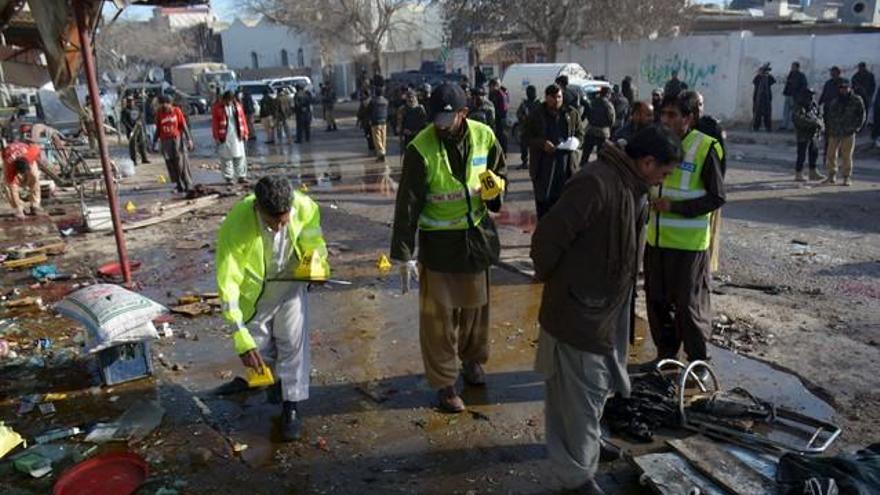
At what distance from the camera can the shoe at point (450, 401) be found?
173 inches

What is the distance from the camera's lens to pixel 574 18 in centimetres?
2619

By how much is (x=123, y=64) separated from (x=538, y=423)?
2809 cm

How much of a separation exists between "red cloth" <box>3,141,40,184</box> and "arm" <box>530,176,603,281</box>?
1046 centimetres

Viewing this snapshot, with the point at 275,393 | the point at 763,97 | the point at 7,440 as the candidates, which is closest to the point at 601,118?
the point at 275,393

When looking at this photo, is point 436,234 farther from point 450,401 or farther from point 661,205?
point 661,205

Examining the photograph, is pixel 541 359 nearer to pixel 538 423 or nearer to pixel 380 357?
pixel 538 423

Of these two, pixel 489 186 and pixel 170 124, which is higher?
pixel 170 124

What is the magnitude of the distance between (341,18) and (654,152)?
39601mm

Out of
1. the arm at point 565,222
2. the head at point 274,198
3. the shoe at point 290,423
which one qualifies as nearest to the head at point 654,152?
the arm at point 565,222

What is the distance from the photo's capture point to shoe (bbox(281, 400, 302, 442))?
13.8 ft

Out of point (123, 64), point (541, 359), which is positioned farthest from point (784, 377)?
point (123, 64)

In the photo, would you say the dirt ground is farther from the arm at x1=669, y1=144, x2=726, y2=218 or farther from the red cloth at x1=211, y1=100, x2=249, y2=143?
the red cloth at x1=211, y1=100, x2=249, y2=143

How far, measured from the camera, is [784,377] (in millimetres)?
4754

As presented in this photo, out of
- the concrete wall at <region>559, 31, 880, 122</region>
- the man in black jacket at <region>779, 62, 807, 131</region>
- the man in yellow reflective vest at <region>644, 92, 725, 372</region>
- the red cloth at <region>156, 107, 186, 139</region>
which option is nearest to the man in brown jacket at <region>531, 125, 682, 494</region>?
the man in yellow reflective vest at <region>644, 92, 725, 372</region>
